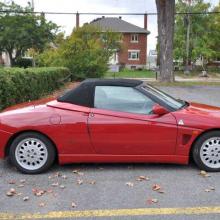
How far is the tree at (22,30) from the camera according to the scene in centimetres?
5014

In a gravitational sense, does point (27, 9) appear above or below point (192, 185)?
above

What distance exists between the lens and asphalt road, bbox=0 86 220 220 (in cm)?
455

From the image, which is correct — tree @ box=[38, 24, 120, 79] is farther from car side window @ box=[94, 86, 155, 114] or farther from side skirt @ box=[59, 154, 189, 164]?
side skirt @ box=[59, 154, 189, 164]

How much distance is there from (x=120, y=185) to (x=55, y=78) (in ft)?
51.1

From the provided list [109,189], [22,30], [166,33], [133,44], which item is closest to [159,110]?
[109,189]

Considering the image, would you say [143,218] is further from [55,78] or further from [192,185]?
[55,78]

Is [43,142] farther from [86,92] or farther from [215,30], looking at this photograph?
[215,30]

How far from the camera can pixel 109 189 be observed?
17.0 feet

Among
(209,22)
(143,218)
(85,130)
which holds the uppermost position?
(209,22)

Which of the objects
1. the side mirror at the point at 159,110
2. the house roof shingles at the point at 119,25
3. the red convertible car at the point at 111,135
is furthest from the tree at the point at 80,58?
the house roof shingles at the point at 119,25

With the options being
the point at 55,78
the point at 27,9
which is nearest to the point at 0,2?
the point at 27,9

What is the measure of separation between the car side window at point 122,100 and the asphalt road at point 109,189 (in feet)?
2.84

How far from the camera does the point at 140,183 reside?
5395mm

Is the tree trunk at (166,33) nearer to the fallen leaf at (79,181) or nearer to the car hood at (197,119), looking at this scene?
the car hood at (197,119)
